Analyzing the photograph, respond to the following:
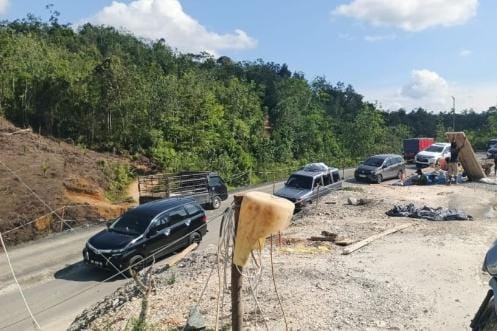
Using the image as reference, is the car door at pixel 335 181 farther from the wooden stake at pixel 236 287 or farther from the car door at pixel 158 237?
the wooden stake at pixel 236 287

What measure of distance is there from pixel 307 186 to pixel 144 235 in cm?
932

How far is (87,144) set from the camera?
32938mm

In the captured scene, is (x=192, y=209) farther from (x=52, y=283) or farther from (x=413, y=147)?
(x=413, y=147)

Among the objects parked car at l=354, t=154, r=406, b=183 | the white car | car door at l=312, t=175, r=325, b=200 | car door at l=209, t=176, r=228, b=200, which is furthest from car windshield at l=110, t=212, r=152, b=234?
the white car

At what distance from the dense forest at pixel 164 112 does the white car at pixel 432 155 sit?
11.4 metres

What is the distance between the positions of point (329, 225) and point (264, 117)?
36.1 m

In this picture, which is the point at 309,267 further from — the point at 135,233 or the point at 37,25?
the point at 37,25

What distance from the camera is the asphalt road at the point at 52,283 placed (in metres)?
11.4

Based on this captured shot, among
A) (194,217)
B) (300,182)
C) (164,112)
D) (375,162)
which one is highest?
(164,112)

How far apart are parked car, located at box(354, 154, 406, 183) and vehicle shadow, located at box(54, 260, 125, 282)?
1973 cm

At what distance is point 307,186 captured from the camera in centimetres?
2178

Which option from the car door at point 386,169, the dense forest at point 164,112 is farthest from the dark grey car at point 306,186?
the dense forest at point 164,112

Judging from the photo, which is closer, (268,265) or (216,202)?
(268,265)

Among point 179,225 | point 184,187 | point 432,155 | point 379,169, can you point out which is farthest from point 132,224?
point 432,155
